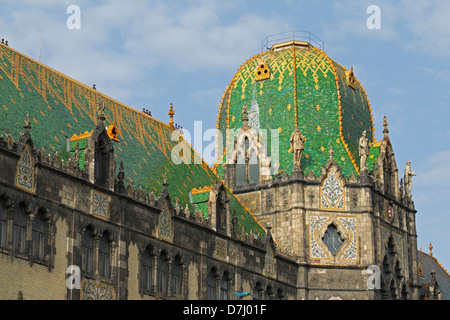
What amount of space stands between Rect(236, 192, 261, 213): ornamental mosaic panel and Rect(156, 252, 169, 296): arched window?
596 inches

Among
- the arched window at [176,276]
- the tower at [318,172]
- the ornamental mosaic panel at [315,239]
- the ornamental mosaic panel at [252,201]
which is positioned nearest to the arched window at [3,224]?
the arched window at [176,276]

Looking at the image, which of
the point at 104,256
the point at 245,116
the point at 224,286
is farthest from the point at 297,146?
the point at 104,256

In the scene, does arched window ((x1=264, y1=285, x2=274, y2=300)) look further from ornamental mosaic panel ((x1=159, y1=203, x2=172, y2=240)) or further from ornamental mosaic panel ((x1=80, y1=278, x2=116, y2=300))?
ornamental mosaic panel ((x1=80, y1=278, x2=116, y2=300))

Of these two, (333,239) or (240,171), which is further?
(240,171)

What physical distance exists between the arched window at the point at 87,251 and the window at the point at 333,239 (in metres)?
20.9

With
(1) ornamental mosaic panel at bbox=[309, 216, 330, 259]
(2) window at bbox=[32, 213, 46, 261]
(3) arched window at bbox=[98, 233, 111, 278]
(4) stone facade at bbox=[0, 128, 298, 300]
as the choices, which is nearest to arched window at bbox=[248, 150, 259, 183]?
(1) ornamental mosaic panel at bbox=[309, 216, 330, 259]

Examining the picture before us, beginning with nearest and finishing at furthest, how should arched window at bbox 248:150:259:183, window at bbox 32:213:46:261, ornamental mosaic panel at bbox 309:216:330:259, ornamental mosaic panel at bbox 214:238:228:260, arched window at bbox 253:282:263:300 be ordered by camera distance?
window at bbox 32:213:46:261, ornamental mosaic panel at bbox 214:238:228:260, arched window at bbox 253:282:263:300, ornamental mosaic panel at bbox 309:216:330:259, arched window at bbox 248:150:259:183

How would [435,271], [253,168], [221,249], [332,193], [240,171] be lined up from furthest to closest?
[435,271], [240,171], [253,168], [332,193], [221,249]

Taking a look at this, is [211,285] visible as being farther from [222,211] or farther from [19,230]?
[19,230]

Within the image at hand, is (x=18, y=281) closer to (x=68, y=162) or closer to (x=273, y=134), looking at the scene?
(x=68, y=162)

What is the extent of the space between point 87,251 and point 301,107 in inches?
1017

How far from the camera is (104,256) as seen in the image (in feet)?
163

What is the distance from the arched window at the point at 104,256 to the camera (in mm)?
49347

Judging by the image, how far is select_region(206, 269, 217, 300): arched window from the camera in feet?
186
